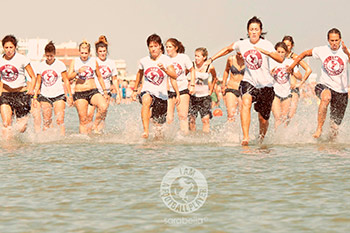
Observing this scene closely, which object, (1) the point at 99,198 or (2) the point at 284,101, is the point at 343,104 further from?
(1) the point at 99,198

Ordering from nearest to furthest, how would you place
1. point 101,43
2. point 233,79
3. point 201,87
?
1. point 233,79
2. point 101,43
3. point 201,87

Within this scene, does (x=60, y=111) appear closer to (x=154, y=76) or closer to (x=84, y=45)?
(x=84, y=45)

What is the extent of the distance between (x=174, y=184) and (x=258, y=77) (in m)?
4.78

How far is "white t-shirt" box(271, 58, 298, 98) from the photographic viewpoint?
1546 cm

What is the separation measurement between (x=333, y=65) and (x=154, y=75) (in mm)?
3014

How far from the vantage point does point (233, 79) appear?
15.2 metres

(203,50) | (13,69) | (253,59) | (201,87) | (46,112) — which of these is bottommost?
(46,112)

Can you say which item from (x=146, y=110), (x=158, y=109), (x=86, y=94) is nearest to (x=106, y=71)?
Result: (x=86, y=94)

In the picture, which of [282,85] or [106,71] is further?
[106,71]

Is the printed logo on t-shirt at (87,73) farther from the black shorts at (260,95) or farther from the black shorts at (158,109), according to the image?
the black shorts at (260,95)

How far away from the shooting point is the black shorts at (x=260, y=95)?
43.0ft

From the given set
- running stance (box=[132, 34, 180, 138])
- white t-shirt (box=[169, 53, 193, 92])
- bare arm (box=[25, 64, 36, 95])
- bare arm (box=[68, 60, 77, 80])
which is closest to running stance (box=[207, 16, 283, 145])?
running stance (box=[132, 34, 180, 138])
